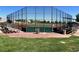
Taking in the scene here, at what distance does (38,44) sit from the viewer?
467 cm

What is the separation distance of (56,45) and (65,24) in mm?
308

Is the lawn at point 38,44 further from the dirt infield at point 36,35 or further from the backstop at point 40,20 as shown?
the backstop at point 40,20

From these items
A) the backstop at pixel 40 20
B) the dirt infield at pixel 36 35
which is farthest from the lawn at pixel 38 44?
the backstop at pixel 40 20

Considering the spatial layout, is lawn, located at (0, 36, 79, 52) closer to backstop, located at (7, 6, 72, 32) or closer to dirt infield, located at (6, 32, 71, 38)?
dirt infield, located at (6, 32, 71, 38)

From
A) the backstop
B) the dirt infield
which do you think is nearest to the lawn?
the dirt infield

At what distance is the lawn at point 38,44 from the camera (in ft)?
15.2

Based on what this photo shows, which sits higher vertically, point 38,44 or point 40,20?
point 40,20

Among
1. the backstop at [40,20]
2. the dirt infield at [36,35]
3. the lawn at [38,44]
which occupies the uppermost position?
the backstop at [40,20]

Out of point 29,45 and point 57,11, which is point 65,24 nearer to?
point 57,11

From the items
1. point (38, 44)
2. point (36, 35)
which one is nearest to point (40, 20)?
point (36, 35)

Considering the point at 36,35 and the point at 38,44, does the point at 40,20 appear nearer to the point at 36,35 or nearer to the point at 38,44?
the point at 36,35

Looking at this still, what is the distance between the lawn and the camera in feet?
15.2

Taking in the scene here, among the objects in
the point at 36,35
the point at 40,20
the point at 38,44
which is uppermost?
the point at 40,20
